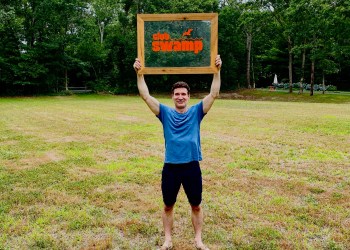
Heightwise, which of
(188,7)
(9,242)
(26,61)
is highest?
(188,7)

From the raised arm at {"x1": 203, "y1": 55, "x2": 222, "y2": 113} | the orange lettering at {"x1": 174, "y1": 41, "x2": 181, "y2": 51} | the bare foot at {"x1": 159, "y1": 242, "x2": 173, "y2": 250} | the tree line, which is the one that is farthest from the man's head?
the tree line

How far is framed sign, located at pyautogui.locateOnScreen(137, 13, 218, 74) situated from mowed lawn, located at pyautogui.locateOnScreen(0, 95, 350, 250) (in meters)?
2.08

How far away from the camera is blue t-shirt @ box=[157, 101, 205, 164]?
3664 mm

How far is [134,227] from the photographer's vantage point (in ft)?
14.8

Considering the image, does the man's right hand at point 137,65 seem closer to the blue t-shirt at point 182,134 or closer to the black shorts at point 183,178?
the blue t-shirt at point 182,134

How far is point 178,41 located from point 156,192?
270 centimetres

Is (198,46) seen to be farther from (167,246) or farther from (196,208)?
(167,246)

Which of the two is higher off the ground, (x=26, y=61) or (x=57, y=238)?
(x=26, y=61)

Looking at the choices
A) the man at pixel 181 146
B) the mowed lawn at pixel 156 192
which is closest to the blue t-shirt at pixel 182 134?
the man at pixel 181 146

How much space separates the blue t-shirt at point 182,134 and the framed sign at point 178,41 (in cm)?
69

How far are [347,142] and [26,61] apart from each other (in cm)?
3040

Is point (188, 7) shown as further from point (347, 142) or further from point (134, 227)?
point (134, 227)

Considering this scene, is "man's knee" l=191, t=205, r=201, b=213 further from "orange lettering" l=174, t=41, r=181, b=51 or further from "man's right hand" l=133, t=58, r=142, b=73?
"orange lettering" l=174, t=41, r=181, b=51

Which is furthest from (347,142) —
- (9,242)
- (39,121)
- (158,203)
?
(39,121)
